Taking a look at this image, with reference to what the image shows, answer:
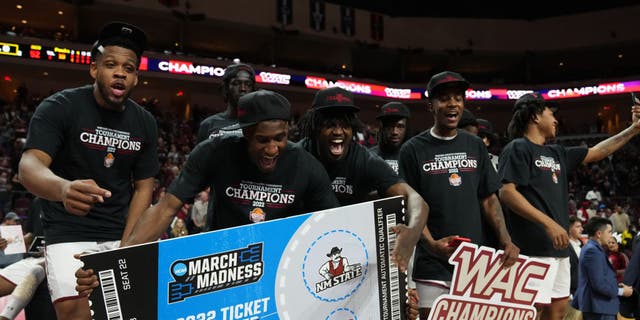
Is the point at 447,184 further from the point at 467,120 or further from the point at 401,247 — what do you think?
the point at 467,120

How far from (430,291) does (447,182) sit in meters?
0.69

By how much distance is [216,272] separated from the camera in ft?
7.73

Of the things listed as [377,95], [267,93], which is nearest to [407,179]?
[267,93]

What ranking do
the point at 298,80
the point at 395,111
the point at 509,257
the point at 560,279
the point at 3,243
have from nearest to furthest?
the point at 509,257 < the point at 560,279 < the point at 395,111 < the point at 3,243 < the point at 298,80

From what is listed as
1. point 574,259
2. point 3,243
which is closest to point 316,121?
point 3,243

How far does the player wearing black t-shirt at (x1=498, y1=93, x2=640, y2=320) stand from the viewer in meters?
4.48

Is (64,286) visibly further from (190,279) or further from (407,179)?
(407,179)

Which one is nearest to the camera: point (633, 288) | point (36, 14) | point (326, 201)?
point (326, 201)

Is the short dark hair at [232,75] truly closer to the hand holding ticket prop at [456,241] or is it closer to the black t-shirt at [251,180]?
the black t-shirt at [251,180]

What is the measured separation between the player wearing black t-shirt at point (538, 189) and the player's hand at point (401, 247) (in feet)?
6.04

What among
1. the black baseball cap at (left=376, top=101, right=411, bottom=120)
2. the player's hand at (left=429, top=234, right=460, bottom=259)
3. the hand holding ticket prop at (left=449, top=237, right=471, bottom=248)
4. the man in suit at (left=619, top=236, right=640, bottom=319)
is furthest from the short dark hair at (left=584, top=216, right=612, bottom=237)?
the hand holding ticket prop at (left=449, top=237, right=471, bottom=248)

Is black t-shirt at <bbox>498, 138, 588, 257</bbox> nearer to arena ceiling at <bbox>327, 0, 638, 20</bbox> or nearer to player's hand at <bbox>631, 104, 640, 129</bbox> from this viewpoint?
player's hand at <bbox>631, 104, 640, 129</bbox>

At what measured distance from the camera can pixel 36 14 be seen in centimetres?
2519

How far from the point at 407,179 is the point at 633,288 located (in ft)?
16.4
